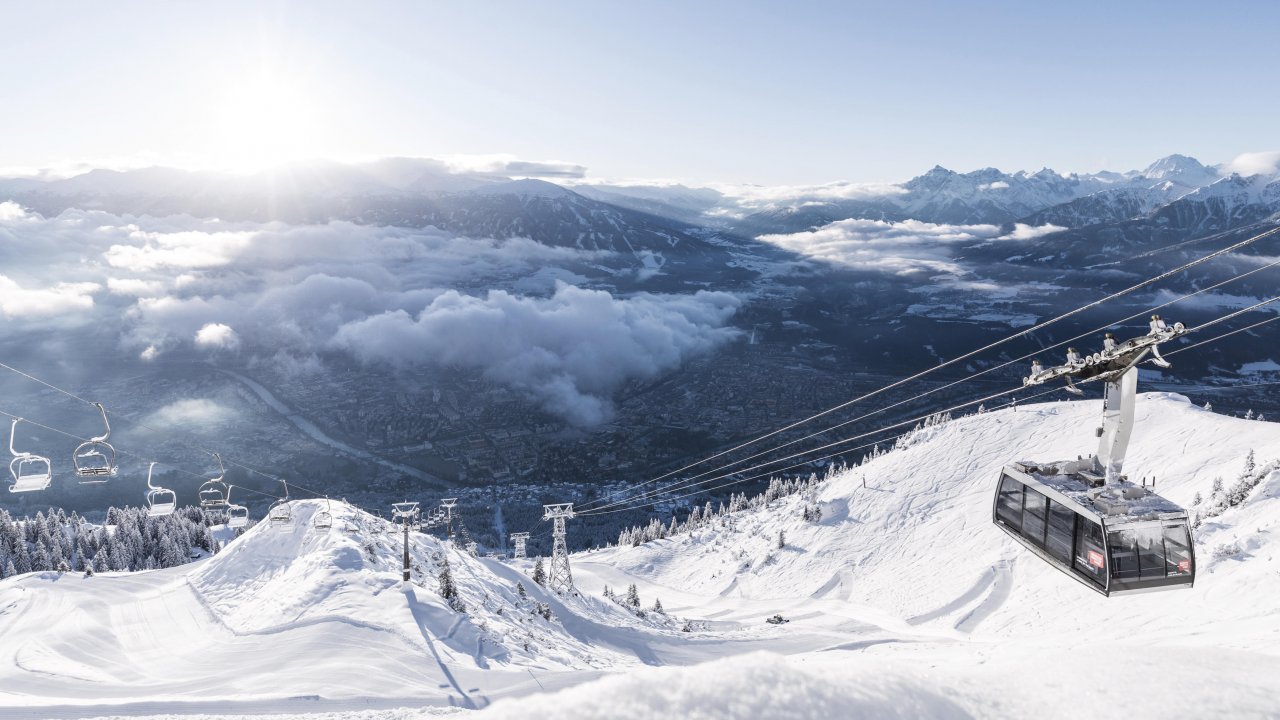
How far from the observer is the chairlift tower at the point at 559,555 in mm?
48812

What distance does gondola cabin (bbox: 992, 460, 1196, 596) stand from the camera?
643 inches

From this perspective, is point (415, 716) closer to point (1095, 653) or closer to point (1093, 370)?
point (1095, 653)

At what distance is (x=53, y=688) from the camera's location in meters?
20.3

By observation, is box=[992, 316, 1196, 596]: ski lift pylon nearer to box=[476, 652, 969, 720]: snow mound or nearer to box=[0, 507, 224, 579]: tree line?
box=[476, 652, 969, 720]: snow mound

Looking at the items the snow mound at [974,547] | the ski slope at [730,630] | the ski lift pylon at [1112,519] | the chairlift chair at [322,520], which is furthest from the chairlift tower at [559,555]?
the ski lift pylon at [1112,519]

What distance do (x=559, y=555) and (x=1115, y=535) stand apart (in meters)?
44.8

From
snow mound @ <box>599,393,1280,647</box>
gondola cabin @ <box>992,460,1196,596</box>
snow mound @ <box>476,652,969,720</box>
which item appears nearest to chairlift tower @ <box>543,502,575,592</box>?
snow mound @ <box>599,393,1280,647</box>

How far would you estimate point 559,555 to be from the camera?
178 feet

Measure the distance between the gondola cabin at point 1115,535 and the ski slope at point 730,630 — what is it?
87.5 inches

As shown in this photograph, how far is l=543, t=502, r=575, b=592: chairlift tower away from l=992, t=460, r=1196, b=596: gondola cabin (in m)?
35.6

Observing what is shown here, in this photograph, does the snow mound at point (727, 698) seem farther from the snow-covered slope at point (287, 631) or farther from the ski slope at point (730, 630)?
the snow-covered slope at point (287, 631)

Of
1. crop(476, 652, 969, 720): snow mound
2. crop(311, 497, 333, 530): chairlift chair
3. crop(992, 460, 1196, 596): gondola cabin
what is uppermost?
crop(476, 652, 969, 720): snow mound

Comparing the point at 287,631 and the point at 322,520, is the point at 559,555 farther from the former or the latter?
the point at 287,631

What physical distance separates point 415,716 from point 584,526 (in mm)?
178035
